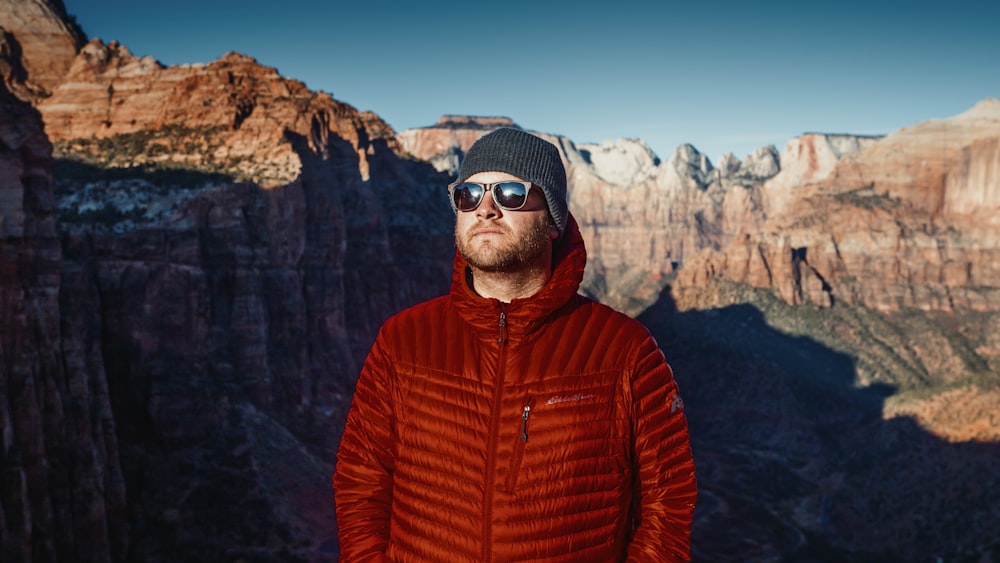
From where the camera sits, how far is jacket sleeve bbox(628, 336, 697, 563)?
4.54 meters

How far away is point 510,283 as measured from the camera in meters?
4.81

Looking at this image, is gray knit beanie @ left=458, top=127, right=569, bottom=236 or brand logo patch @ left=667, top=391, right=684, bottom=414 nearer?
brand logo patch @ left=667, top=391, right=684, bottom=414

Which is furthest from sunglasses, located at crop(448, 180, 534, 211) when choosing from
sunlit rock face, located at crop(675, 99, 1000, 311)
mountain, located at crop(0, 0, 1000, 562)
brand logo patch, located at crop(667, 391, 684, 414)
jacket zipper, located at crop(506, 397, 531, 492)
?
sunlit rock face, located at crop(675, 99, 1000, 311)

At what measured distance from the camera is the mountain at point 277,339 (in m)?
31.0

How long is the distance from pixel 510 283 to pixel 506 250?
0.23 meters

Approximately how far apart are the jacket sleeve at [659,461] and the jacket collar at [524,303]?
57 centimetres

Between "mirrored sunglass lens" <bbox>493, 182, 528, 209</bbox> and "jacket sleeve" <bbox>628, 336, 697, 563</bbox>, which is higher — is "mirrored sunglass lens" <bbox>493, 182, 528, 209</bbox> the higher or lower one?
the higher one

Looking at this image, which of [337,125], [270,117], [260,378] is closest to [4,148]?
[260,378]

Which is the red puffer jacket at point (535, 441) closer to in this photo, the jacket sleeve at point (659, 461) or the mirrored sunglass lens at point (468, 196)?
the jacket sleeve at point (659, 461)

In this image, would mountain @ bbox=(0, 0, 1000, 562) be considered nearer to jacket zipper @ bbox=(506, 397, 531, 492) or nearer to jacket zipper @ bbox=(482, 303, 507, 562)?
jacket zipper @ bbox=(482, 303, 507, 562)

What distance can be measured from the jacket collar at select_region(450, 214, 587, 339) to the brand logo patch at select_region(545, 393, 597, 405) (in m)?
0.42

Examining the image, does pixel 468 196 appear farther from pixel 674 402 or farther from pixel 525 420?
pixel 674 402

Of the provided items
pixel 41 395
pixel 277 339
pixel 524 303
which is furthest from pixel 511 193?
pixel 277 339

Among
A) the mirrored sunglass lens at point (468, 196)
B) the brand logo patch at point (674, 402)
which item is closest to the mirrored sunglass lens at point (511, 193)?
the mirrored sunglass lens at point (468, 196)
